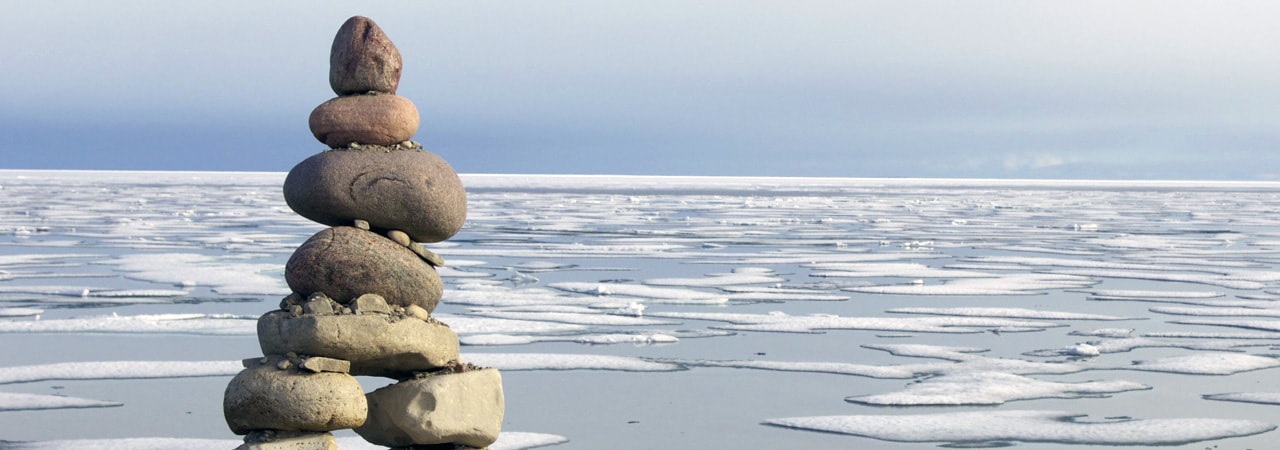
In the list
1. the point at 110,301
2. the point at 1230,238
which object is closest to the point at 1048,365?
the point at 110,301

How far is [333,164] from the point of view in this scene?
654cm

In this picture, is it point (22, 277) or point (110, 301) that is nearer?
point (110, 301)

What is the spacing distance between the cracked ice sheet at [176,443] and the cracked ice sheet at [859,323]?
15.9ft

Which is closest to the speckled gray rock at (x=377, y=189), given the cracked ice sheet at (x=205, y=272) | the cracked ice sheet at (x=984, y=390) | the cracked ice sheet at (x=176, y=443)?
the cracked ice sheet at (x=176, y=443)

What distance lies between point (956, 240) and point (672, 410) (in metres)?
18.6

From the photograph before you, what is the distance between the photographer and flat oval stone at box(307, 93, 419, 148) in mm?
6660

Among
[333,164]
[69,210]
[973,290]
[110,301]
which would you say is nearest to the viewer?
[333,164]

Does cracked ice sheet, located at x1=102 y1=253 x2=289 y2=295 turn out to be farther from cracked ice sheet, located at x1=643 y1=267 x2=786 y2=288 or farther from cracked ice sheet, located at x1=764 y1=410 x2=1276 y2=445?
cracked ice sheet, located at x1=764 y1=410 x2=1276 y2=445

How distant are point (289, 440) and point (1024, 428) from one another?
13.6 ft

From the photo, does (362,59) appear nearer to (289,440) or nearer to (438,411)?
(438,411)

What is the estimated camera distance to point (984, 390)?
29.7 ft

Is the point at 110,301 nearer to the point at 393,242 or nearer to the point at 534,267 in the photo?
the point at 534,267

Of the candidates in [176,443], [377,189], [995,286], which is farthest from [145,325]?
[995,286]

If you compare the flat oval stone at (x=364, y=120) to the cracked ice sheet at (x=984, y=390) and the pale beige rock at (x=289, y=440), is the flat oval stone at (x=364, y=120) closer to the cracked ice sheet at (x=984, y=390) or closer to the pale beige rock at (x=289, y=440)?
the pale beige rock at (x=289, y=440)
